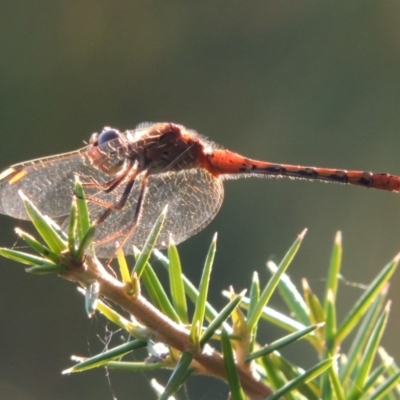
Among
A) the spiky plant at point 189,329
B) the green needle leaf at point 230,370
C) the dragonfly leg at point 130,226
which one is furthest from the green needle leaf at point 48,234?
the dragonfly leg at point 130,226

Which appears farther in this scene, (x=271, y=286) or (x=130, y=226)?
A: (x=130, y=226)

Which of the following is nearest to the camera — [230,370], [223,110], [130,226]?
[230,370]

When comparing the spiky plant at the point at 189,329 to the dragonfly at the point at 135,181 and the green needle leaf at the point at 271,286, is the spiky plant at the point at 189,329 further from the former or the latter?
the dragonfly at the point at 135,181

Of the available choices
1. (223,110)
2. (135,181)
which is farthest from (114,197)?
(223,110)

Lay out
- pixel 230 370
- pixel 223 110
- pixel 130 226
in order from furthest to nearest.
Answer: pixel 223 110
pixel 130 226
pixel 230 370

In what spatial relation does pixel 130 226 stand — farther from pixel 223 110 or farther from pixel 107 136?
pixel 223 110

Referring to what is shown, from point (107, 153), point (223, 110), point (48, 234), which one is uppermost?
point (223, 110)

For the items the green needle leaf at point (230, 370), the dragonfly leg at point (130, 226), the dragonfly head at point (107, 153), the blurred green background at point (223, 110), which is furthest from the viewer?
the blurred green background at point (223, 110)
